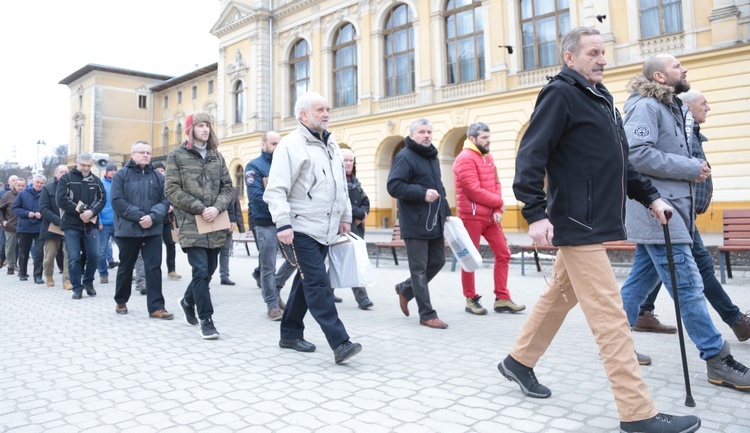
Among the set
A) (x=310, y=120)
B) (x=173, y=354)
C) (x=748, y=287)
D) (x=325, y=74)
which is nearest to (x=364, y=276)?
(x=310, y=120)

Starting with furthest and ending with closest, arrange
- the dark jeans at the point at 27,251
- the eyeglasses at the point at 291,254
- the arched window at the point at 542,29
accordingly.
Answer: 1. the arched window at the point at 542,29
2. the dark jeans at the point at 27,251
3. the eyeglasses at the point at 291,254

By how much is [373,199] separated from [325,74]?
7104 millimetres

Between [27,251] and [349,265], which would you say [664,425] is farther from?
[27,251]

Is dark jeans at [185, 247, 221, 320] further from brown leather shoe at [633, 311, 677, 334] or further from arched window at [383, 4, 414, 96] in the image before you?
arched window at [383, 4, 414, 96]

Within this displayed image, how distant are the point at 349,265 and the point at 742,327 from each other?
3.08 meters

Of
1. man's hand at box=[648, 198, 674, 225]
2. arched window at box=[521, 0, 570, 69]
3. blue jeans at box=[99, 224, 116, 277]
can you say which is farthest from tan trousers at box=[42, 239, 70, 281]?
arched window at box=[521, 0, 570, 69]

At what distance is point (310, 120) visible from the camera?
169 inches

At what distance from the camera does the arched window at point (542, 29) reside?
20.4 metres

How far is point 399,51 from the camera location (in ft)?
82.0

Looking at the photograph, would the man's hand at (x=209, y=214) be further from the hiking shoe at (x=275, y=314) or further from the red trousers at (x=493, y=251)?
the red trousers at (x=493, y=251)

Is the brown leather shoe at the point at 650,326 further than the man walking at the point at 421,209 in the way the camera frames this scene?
No

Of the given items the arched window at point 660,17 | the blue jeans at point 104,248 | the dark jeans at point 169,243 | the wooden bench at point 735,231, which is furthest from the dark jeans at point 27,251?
the arched window at point 660,17

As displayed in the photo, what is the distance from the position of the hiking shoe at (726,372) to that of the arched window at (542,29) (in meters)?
18.6

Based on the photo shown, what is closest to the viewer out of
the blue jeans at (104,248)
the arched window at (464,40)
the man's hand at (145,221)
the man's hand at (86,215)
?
the man's hand at (145,221)
